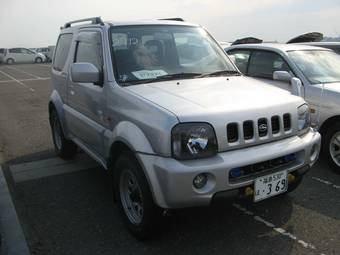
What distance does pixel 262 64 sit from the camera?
6.50m

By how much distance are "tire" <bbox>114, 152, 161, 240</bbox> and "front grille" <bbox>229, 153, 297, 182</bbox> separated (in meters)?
0.69

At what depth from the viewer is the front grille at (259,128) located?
10.5 feet

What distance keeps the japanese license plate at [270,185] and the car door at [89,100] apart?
5.67ft

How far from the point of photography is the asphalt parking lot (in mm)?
3518

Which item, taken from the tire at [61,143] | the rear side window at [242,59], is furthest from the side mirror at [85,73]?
the rear side window at [242,59]

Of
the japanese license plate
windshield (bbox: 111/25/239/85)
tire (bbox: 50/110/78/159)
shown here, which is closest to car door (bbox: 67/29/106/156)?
windshield (bbox: 111/25/239/85)

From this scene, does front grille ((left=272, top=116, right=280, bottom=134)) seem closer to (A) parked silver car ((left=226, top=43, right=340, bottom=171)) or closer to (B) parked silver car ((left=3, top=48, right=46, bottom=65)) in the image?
(A) parked silver car ((left=226, top=43, right=340, bottom=171))

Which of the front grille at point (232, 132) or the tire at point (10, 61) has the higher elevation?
the front grille at point (232, 132)

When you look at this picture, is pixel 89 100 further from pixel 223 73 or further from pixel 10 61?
pixel 10 61

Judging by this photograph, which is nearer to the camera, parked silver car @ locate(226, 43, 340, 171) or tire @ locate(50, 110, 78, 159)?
parked silver car @ locate(226, 43, 340, 171)

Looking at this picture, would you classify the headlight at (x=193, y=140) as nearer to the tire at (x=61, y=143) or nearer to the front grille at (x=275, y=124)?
the front grille at (x=275, y=124)

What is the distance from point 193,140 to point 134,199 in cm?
97

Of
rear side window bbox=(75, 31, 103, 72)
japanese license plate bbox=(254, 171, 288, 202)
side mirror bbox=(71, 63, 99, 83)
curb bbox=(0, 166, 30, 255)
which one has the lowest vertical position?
curb bbox=(0, 166, 30, 255)

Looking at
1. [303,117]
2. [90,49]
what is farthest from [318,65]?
[90,49]
